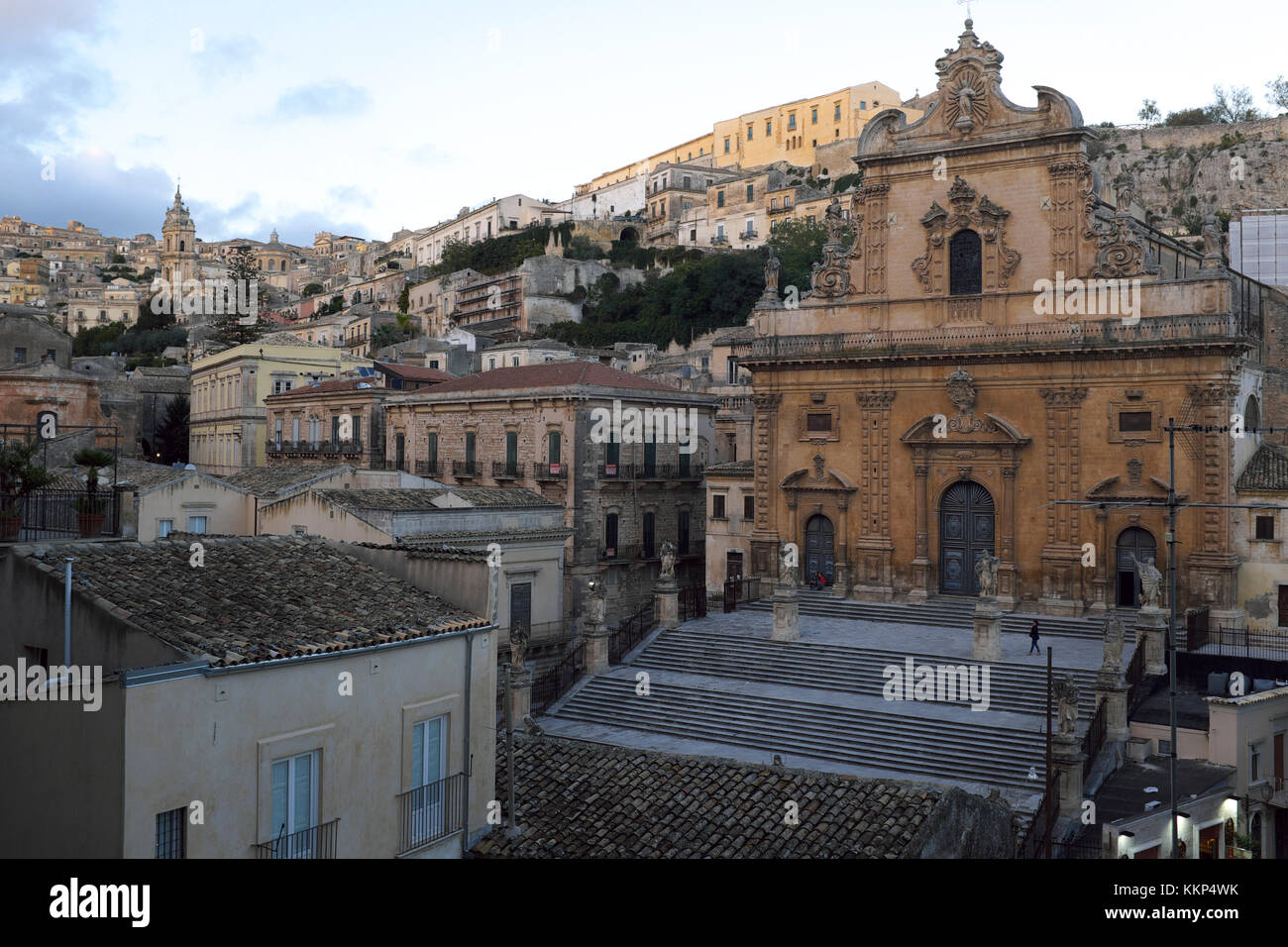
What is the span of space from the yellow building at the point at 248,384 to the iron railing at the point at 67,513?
42.8 m

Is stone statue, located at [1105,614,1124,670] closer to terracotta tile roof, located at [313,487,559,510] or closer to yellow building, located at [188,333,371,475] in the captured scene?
terracotta tile roof, located at [313,487,559,510]

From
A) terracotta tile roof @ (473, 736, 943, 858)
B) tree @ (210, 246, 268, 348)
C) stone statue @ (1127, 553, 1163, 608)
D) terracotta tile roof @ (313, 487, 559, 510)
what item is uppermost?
tree @ (210, 246, 268, 348)

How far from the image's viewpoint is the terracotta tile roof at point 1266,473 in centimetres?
2731

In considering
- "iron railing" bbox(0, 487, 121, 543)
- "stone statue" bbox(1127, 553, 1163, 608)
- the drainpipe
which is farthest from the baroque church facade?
the drainpipe

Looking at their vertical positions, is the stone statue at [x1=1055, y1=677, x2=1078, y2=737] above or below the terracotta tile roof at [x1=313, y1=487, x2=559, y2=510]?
below

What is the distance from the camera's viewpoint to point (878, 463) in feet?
105

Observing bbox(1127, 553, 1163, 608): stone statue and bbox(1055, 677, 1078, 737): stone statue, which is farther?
bbox(1127, 553, 1163, 608): stone statue

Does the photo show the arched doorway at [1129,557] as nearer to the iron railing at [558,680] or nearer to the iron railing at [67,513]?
the iron railing at [558,680]

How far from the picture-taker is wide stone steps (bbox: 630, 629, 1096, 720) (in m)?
23.9

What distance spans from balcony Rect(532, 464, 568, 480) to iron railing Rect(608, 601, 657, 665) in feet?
34.1

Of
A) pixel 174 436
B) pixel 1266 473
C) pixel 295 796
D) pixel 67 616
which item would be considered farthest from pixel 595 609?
pixel 174 436

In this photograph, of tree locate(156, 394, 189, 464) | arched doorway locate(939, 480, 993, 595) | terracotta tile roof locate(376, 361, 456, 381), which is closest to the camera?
arched doorway locate(939, 480, 993, 595)
